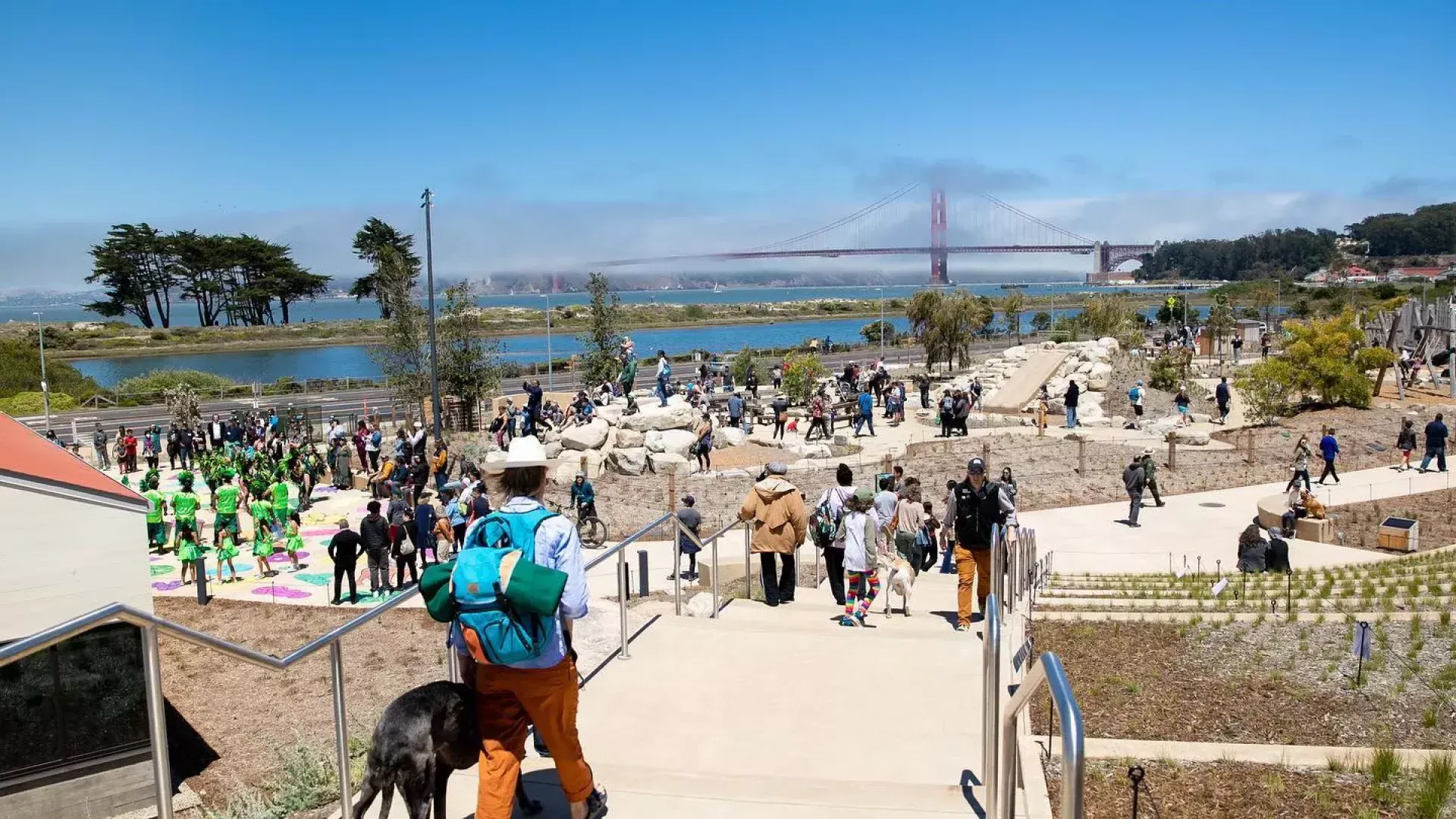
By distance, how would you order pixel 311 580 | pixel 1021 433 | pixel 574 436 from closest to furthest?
pixel 311 580 < pixel 574 436 < pixel 1021 433

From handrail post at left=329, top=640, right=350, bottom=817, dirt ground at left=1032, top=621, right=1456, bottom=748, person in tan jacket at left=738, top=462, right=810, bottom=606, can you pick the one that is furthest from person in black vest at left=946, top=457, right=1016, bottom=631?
handrail post at left=329, top=640, right=350, bottom=817

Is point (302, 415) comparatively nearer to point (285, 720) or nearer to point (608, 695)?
point (285, 720)

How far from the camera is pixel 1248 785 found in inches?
219

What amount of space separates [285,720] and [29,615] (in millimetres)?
3340

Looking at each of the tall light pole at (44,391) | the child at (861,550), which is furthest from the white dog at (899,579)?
the tall light pole at (44,391)

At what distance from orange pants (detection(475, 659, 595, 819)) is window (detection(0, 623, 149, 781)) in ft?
4.33

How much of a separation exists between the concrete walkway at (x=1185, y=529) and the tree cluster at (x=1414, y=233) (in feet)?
580

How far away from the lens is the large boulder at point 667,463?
23953mm

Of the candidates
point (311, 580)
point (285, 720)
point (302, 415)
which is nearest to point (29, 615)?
point (285, 720)

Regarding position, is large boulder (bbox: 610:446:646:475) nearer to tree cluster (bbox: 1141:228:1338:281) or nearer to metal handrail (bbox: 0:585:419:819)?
metal handrail (bbox: 0:585:419:819)

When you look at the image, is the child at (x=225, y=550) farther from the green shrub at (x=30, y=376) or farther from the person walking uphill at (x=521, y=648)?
the green shrub at (x=30, y=376)

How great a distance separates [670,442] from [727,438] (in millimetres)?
2799

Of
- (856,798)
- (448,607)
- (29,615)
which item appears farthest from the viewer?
(29,615)

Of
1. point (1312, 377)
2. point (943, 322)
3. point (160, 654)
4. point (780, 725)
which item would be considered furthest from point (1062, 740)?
point (943, 322)
